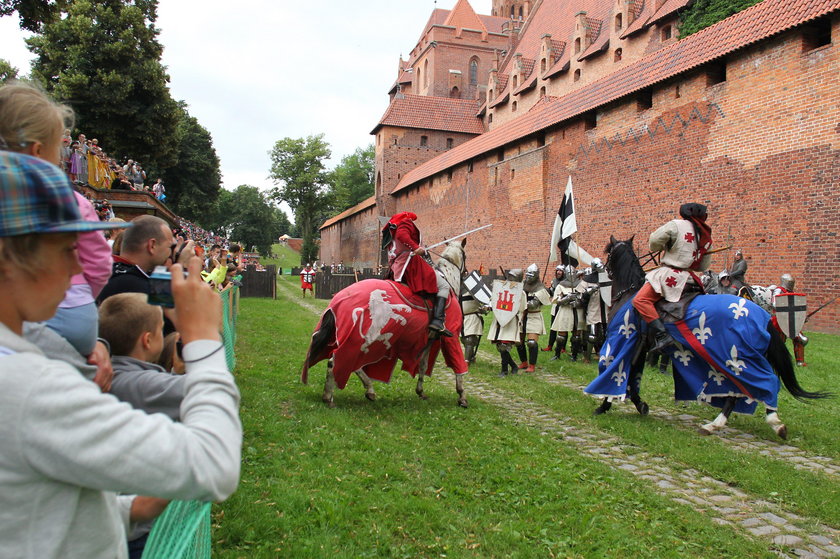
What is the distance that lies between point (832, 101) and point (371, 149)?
7035cm

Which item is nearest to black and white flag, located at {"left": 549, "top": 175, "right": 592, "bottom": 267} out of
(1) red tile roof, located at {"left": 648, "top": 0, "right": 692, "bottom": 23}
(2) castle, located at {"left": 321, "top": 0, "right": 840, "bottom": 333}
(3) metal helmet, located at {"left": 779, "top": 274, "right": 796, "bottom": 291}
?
(3) metal helmet, located at {"left": 779, "top": 274, "right": 796, "bottom": 291}

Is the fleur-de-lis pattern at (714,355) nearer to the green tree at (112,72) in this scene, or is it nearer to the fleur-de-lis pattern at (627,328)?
the fleur-de-lis pattern at (627,328)

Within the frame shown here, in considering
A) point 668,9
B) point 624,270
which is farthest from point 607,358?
point 668,9

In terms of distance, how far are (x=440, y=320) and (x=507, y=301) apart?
127 inches

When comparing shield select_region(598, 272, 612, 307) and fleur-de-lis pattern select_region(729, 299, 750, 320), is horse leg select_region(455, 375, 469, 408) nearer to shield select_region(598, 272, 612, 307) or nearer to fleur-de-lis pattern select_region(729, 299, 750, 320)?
fleur-de-lis pattern select_region(729, 299, 750, 320)

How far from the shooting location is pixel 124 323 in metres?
2.09

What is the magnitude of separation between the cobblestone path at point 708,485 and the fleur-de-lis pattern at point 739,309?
1.18 metres

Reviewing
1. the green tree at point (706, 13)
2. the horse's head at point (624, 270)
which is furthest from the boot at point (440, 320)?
the green tree at point (706, 13)

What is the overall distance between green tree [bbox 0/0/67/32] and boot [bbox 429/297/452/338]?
6897 mm

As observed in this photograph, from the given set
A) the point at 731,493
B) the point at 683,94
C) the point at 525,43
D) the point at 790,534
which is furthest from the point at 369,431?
the point at 525,43

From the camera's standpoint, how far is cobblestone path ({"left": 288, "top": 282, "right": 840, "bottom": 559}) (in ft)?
12.3

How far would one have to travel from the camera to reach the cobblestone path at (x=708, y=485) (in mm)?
3750

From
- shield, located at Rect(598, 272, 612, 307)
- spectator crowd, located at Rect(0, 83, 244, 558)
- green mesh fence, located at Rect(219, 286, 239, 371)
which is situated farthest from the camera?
shield, located at Rect(598, 272, 612, 307)

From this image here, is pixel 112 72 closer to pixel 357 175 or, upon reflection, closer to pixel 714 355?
pixel 714 355
